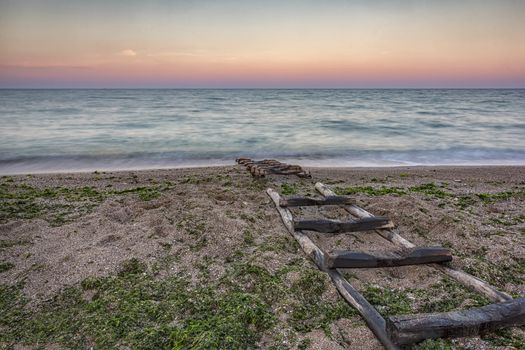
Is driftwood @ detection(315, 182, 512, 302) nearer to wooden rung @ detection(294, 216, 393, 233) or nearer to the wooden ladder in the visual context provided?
the wooden ladder

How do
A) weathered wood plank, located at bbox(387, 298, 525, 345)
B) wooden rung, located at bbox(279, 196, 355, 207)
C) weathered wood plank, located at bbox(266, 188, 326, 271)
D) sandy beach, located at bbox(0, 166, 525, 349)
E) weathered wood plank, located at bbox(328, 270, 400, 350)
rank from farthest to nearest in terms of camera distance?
wooden rung, located at bbox(279, 196, 355, 207)
weathered wood plank, located at bbox(266, 188, 326, 271)
sandy beach, located at bbox(0, 166, 525, 349)
weathered wood plank, located at bbox(328, 270, 400, 350)
weathered wood plank, located at bbox(387, 298, 525, 345)

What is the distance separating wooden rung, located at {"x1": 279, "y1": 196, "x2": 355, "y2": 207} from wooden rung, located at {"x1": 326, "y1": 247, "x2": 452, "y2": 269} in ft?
6.25

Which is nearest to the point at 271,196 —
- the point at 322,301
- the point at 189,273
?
the point at 189,273

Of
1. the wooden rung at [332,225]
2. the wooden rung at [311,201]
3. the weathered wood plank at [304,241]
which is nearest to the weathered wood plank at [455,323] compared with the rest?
the weathered wood plank at [304,241]

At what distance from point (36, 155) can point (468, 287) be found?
50.5 feet

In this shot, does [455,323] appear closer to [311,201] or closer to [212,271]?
[212,271]

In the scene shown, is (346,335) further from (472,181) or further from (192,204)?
(472,181)

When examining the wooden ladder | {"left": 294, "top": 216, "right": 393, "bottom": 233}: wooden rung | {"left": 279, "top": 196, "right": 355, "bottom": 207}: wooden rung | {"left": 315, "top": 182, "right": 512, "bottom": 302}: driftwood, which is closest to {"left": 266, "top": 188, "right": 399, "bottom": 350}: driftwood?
the wooden ladder

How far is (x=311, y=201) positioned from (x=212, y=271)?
234 centimetres

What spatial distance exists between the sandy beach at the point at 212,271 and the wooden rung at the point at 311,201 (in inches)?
6.8

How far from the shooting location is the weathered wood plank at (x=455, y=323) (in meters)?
2.53

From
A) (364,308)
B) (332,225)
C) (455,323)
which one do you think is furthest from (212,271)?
(455,323)

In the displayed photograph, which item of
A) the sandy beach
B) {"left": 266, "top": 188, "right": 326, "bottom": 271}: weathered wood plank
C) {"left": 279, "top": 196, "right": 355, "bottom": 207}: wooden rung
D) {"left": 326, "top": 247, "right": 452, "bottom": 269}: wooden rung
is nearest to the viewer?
the sandy beach

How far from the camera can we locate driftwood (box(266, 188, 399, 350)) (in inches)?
107
